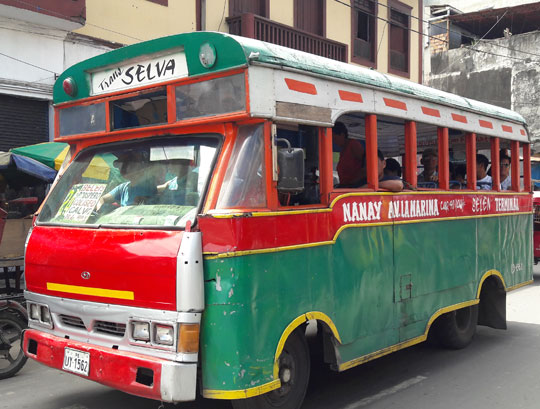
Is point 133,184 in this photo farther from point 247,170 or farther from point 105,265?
point 247,170

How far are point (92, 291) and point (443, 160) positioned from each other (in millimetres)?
3730

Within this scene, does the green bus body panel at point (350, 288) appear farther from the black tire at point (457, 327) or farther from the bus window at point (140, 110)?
the bus window at point (140, 110)

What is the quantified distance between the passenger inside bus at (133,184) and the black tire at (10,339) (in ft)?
6.57

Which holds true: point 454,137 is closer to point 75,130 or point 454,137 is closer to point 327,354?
point 327,354

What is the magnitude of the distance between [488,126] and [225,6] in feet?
26.6

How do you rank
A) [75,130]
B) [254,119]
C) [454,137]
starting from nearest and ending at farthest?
[254,119] < [75,130] < [454,137]

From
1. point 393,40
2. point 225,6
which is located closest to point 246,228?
point 225,6

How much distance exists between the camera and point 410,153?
5746 millimetres

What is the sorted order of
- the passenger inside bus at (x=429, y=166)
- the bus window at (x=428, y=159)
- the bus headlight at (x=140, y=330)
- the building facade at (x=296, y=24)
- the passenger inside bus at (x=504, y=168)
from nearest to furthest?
the bus headlight at (x=140, y=330) → the bus window at (x=428, y=159) → the passenger inside bus at (x=429, y=166) → the passenger inside bus at (x=504, y=168) → the building facade at (x=296, y=24)

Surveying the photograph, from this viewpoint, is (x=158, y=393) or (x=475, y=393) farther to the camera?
(x=475, y=393)

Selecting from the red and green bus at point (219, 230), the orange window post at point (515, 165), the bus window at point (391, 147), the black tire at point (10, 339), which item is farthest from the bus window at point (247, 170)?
the orange window post at point (515, 165)

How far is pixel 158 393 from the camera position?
3.72m

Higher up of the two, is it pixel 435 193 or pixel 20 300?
pixel 435 193

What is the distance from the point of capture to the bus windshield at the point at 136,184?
4141 mm
